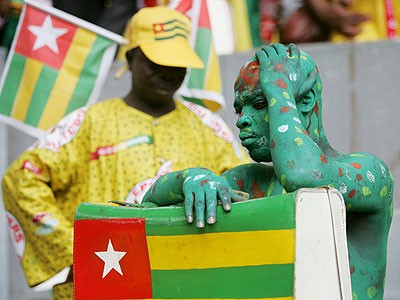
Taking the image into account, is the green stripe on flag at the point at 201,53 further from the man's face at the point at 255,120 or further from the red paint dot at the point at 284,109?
the red paint dot at the point at 284,109

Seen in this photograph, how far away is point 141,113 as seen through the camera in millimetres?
5156

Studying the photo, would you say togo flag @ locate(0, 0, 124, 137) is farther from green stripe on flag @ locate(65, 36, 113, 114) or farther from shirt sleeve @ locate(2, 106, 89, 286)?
shirt sleeve @ locate(2, 106, 89, 286)

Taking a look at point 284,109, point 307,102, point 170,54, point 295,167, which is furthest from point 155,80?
point 295,167

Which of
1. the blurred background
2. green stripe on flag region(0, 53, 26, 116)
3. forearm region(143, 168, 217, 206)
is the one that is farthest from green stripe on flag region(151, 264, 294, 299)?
the blurred background

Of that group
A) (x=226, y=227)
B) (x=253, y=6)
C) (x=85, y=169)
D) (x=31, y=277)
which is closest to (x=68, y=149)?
(x=85, y=169)

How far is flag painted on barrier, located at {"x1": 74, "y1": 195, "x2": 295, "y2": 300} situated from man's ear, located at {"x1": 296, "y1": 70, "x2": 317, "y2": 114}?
1.46ft

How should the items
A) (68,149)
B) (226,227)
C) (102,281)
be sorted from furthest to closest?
1. (68,149)
2. (102,281)
3. (226,227)

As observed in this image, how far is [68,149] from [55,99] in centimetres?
78

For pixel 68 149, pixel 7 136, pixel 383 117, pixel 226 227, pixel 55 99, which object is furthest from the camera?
pixel 7 136

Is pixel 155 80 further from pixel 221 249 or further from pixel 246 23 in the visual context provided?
pixel 246 23

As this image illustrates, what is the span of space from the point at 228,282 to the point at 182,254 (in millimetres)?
156

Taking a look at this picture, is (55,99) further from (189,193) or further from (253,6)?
(189,193)

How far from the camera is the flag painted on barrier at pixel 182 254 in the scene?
9.85 ft

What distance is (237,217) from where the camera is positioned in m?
3.05
